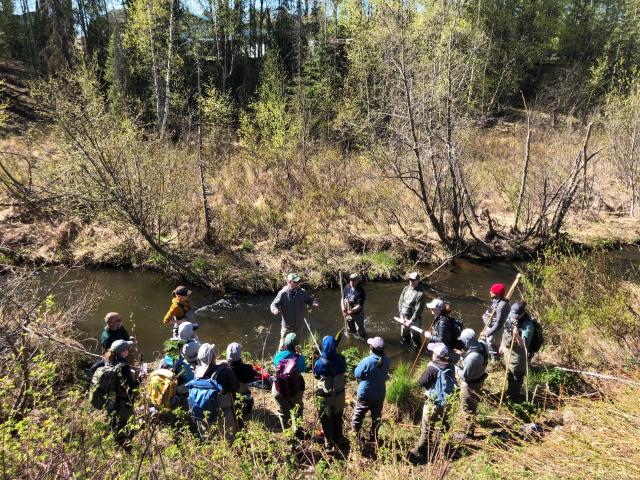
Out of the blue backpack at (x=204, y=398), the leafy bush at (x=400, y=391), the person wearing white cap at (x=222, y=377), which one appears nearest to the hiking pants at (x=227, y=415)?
the person wearing white cap at (x=222, y=377)

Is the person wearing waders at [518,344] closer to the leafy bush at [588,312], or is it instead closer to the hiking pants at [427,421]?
the leafy bush at [588,312]

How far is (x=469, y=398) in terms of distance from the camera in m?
6.14

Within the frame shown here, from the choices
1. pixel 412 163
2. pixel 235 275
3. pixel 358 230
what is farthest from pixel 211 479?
pixel 412 163

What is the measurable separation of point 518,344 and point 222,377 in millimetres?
5005

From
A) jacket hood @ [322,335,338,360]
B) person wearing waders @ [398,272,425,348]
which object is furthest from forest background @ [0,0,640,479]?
person wearing waders @ [398,272,425,348]

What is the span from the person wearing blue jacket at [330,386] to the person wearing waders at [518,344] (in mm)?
3077

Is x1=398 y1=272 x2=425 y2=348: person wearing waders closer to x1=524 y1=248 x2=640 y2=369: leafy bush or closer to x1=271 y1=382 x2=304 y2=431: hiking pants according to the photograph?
x1=524 y1=248 x2=640 y2=369: leafy bush

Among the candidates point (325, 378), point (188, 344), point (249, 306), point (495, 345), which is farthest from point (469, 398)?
point (249, 306)

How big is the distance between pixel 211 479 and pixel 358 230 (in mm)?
13532

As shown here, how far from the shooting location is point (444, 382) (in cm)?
558

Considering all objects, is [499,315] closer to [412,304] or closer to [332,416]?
[412,304]

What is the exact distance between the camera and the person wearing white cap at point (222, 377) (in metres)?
5.27

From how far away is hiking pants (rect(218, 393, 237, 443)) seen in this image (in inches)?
207

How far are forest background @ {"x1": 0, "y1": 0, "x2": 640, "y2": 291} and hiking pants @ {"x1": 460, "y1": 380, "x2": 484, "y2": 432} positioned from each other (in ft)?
19.0
